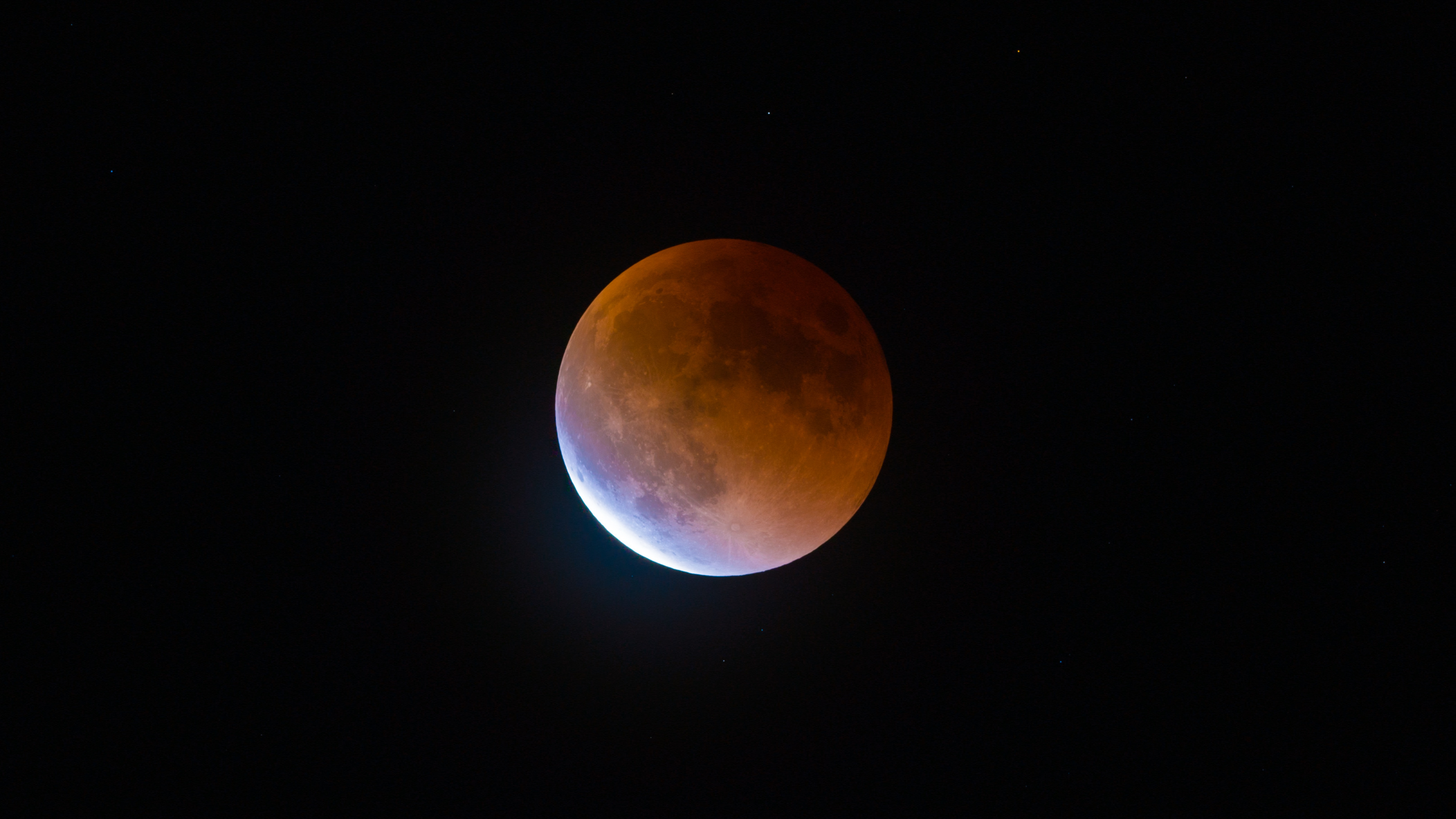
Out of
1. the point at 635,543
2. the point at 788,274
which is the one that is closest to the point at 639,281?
the point at 788,274

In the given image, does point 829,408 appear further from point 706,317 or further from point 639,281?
point 639,281

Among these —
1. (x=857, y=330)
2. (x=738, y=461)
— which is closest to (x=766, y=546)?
(x=738, y=461)

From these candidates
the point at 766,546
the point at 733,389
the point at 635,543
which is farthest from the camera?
the point at 635,543

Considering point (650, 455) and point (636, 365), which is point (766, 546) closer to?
point (650, 455)

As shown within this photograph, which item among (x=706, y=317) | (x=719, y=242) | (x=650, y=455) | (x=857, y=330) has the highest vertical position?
(x=719, y=242)

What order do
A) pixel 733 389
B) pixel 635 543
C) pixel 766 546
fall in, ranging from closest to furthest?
pixel 733 389 → pixel 766 546 → pixel 635 543

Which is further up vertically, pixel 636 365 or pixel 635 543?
pixel 636 365

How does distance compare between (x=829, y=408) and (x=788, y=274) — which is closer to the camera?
(x=829, y=408)
